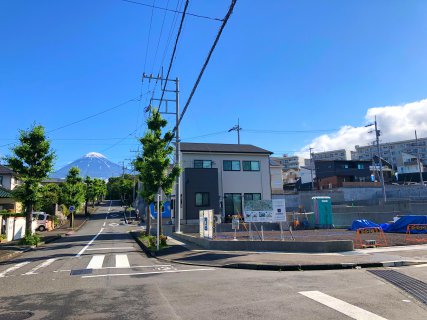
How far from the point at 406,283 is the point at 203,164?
3248 centimetres

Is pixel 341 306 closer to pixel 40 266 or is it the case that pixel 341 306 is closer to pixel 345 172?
pixel 40 266

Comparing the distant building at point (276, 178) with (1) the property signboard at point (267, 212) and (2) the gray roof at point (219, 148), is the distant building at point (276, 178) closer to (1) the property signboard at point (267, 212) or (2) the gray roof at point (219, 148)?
(2) the gray roof at point (219, 148)

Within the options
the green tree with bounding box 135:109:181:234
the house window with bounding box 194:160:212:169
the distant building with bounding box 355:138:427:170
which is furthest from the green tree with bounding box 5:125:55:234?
the distant building with bounding box 355:138:427:170

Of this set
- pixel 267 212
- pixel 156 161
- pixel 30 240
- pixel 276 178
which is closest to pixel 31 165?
pixel 30 240

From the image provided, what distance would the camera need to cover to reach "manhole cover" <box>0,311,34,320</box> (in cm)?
630

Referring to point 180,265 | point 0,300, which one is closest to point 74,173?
point 180,265

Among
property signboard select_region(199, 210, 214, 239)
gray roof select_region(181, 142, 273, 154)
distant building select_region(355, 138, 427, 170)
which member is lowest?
property signboard select_region(199, 210, 214, 239)

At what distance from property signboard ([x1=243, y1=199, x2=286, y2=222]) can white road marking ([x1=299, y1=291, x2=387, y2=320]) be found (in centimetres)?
956

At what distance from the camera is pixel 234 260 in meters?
13.2

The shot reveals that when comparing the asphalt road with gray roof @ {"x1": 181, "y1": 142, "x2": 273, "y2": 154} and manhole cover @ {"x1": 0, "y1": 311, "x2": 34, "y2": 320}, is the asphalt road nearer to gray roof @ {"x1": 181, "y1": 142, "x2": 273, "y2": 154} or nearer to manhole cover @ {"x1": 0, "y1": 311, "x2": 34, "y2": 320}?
manhole cover @ {"x1": 0, "y1": 311, "x2": 34, "y2": 320}

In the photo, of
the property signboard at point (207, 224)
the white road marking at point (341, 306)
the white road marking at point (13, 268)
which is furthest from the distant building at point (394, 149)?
the white road marking at point (341, 306)

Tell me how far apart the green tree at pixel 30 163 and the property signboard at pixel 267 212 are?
14683mm

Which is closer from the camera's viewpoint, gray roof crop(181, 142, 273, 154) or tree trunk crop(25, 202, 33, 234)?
tree trunk crop(25, 202, 33, 234)

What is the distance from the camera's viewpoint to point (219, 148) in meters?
42.9
